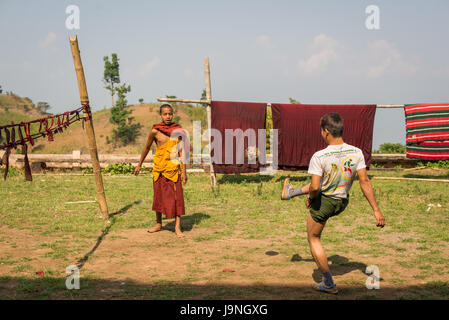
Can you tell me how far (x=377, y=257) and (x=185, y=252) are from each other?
2.61 m

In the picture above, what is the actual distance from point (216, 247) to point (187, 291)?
1844mm

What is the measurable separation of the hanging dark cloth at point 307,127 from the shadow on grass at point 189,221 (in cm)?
442

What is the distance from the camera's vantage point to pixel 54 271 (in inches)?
183

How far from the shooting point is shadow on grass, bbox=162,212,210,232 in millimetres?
6973

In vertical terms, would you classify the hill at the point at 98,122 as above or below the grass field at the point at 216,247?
above

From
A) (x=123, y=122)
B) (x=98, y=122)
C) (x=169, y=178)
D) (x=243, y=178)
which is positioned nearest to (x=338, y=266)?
(x=169, y=178)

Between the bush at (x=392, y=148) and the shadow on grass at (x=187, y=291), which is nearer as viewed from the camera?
the shadow on grass at (x=187, y=291)

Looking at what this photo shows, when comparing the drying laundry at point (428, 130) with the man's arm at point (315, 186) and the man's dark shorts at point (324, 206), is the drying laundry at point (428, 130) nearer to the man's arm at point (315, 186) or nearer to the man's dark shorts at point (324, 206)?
the man's dark shorts at point (324, 206)

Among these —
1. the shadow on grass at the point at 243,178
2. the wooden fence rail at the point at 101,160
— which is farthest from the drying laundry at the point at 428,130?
the shadow on grass at the point at 243,178

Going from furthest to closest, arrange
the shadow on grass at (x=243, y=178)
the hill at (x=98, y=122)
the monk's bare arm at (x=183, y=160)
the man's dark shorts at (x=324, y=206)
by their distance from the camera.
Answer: the hill at (x=98, y=122) → the shadow on grass at (x=243, y=178) → the monk's bare arm at (x=183, y=160) → the man's dark shorts at (x=324, y=206)

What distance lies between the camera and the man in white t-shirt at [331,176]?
3.63 m

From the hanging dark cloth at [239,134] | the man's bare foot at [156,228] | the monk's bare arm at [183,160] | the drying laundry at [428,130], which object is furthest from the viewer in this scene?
the hanging dark cloth at [239,134]

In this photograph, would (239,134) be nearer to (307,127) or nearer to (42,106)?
(307,127)

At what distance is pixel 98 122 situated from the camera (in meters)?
43.4
